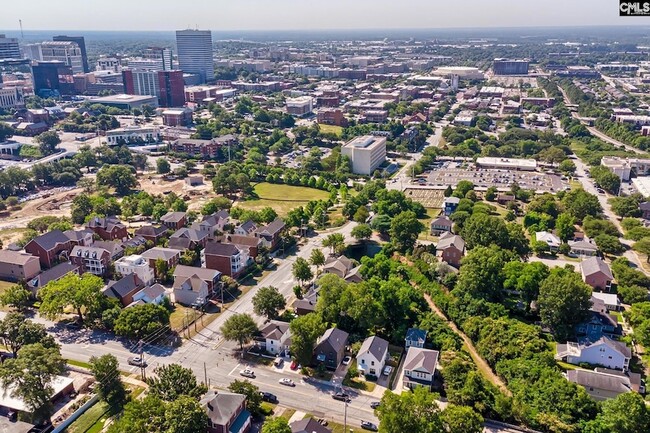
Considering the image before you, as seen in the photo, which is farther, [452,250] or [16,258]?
[452,250]

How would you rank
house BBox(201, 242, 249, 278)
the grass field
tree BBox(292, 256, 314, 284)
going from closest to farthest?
tree BBox(292, 256, 314, 284) < house BBox(201, 242, 249, 278) < the grass field

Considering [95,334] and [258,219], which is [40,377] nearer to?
[95,334]

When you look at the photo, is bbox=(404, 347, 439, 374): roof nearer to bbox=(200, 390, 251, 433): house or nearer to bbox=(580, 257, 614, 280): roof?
bbox=(200, 390, 251, 433): house

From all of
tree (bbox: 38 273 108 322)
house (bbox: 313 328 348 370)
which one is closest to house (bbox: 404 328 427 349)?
house (bbox: 313 328 348 370)

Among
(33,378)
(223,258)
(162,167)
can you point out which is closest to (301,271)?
(223,258)

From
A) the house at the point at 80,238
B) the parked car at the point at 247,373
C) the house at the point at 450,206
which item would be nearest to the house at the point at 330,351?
the parked car at the point at 247,373

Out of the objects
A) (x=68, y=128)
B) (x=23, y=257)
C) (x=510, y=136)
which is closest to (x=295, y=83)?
(x=68, y=128)

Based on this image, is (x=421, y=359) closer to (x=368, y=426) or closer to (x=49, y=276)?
(x=368, y=426)
